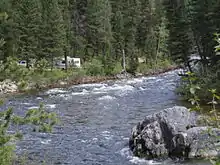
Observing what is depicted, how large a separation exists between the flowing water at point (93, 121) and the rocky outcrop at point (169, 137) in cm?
61

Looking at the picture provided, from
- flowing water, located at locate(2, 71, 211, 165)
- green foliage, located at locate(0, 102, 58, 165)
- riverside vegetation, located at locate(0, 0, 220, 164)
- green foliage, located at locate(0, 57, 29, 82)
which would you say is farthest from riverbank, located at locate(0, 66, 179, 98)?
green foliage, located at locate(0, 57, 29, 82)

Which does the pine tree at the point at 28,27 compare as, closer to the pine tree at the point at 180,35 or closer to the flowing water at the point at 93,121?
the flowing water at the point at 93,121

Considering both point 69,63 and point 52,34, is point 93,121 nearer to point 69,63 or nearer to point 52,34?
point 52,34

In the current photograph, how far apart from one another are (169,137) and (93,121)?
7152 millimetres

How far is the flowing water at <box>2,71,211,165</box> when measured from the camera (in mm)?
14945

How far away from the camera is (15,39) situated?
42656 millimetres

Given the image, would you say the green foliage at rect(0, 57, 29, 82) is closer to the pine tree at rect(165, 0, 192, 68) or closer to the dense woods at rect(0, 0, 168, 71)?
the pine tree at rect(165, 0, 192, 68)

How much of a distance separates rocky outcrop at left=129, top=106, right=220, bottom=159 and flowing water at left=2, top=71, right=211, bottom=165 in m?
0.61

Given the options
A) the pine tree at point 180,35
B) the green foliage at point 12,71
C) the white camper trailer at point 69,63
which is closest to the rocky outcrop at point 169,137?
the green foliage at point 12,71

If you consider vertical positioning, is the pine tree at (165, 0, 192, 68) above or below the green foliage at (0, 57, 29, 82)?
above

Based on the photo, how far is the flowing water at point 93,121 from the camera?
14945 millimetres

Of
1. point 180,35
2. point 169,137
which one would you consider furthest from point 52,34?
point 169,137

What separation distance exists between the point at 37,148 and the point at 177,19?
2173 centimetres

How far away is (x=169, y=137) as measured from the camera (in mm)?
15047
